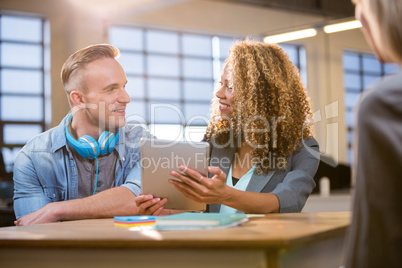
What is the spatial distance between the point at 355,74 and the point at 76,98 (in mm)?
9715

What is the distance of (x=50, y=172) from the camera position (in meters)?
2.35

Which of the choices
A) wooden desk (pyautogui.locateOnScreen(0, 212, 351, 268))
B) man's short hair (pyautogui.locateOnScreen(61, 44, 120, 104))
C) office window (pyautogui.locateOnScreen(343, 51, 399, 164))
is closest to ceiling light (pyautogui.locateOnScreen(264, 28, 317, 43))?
man's short hair (pyautogui.locateOnScreen(61, 44, 120, 104))

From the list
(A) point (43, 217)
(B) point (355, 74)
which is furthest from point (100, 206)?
(B) point (355, 74)

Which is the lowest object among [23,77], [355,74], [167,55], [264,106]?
[264,106]

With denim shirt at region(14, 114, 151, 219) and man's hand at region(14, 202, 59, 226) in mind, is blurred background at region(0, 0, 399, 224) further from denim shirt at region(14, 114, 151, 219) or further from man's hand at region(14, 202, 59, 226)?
man's hand at region(14, 202, 59, 226)

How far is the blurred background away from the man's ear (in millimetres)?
4187

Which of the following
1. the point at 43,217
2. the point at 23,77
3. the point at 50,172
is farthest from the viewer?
the point at 23,77

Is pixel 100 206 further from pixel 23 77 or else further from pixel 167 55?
pixel 167 55

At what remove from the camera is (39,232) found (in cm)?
155

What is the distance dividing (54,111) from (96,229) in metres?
6.95

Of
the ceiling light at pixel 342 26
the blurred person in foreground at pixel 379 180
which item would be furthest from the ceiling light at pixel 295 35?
the blurred person in foreground at pixel 379 180

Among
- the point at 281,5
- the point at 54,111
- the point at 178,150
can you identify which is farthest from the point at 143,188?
the point at 281,5

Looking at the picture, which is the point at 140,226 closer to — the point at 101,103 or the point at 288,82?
the point at 101,103

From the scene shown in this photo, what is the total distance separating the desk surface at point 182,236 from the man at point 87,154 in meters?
0.54
